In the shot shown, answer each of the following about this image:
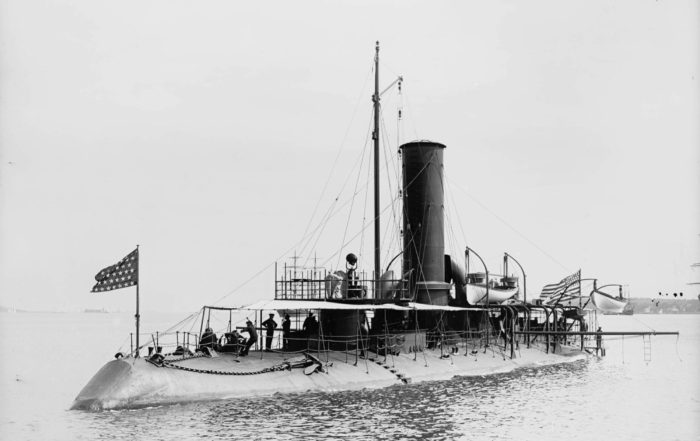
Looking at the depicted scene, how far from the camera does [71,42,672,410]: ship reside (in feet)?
88.4

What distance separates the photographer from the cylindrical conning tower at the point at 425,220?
4103 cm

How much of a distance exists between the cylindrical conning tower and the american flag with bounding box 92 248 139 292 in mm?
17439

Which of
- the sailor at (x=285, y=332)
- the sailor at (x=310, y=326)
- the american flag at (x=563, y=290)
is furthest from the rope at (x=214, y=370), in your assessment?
the american flag at (x=563, y=290)

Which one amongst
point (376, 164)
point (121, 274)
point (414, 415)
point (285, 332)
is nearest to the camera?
point (414, 415)

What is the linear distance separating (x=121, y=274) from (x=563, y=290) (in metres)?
34.5

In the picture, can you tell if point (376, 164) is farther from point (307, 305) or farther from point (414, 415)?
point (414, 415)

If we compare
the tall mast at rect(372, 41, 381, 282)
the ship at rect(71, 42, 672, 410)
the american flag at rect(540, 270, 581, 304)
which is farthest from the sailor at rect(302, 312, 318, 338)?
the american flag at rect(540, 270, 581, 304)

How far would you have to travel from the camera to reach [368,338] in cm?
3653

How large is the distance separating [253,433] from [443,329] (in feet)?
69.1

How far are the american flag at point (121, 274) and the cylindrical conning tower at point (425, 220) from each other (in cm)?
1744

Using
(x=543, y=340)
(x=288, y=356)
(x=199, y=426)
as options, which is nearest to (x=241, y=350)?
(x=288, y=356)

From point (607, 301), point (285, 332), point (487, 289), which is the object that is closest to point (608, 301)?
point (607, 301)

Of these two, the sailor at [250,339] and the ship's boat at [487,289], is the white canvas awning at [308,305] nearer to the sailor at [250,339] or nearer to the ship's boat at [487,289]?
the sailor at [250,339]

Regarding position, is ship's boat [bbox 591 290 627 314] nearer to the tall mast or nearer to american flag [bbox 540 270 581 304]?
american flag [bbox 540 270 581 304]
